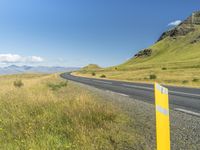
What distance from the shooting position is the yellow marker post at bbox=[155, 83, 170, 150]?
3.02 m

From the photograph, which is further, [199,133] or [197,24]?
[197,24]

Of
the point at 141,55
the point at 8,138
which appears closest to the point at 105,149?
the point at 8,138

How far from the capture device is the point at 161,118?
3.06 m

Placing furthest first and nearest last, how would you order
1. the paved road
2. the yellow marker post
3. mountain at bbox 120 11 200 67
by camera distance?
mountain at bbox 120 11 200 67 → the paved road → the yellow marker post

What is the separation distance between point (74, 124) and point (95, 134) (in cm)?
77

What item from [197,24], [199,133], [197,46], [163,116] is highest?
[197,24]

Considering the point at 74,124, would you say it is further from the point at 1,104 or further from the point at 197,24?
the point at 197,24

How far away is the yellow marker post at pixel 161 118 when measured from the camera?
9.90 ft

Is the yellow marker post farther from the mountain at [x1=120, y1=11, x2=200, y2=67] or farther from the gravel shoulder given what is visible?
the mountain at [x1=120, y1=11, x2=200, y2=67]

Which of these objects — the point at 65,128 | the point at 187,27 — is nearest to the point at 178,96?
the point at 65,128

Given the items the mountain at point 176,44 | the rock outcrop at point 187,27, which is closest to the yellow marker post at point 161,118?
the mountain at point 176,44

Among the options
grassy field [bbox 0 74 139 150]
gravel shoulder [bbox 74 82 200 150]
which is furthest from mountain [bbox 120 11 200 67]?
grassy field [bbox 0 74 139 150]

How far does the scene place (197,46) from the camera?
147125 mm

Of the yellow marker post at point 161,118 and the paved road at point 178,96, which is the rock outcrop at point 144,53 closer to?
the paved road at point 178,96
